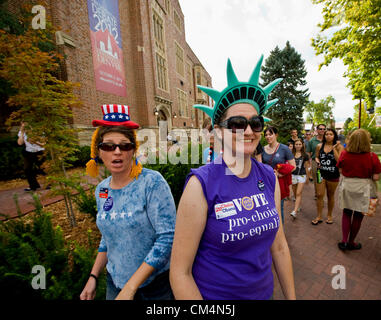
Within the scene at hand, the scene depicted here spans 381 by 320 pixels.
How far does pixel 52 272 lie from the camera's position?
1.76m

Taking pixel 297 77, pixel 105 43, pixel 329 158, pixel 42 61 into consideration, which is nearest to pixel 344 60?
pixel 329 158

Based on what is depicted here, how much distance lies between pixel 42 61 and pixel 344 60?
41.2 feet

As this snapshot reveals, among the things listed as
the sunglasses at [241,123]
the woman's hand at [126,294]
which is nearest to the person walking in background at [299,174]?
the sunglasses at [241,123]

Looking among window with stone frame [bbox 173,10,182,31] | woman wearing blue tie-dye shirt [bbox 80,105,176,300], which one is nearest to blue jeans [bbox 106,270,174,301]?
woman wearing blue tie-dye shirt [bbox 80,105,176,300]

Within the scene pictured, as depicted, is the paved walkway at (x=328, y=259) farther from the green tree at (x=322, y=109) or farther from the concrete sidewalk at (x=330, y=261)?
the green tree at (x=322, y=109)

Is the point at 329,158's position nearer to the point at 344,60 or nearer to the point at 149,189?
the point at 149,189

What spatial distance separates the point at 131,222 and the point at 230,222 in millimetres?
769

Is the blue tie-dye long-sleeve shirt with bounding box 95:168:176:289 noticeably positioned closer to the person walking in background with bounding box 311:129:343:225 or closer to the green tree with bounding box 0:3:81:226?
the green tree with bounding box 0:3:81:226

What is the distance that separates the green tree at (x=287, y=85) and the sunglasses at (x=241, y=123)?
19.7 metres

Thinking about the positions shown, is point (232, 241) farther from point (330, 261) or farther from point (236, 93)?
point (330, 261)

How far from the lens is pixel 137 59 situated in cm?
1677

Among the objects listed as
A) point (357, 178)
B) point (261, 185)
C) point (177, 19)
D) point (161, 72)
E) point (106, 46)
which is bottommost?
point (357, 178)

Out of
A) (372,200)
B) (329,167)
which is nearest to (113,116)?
(372,200)

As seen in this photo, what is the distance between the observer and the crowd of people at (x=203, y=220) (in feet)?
3.60
